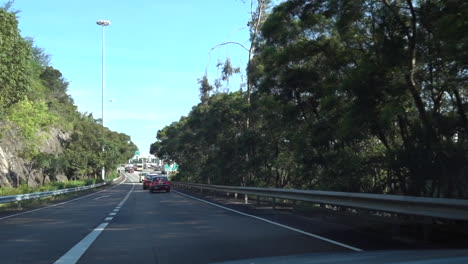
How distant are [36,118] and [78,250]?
32.6 m

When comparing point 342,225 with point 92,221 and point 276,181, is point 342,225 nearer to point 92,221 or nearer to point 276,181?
point 92,221

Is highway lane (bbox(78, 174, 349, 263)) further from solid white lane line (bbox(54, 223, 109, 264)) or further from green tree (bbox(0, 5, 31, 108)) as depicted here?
green tree (bbox(0, 5, 31, 108))

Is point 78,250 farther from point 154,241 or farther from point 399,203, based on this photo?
point 399,203

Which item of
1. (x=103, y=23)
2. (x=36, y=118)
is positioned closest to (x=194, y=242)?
(x=36, y=118)

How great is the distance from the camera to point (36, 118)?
39000 mm

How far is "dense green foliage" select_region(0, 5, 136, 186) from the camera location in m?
21.3

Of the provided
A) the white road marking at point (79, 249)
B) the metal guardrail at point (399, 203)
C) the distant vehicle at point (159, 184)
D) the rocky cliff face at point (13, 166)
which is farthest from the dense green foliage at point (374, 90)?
the rocky cliff face at point (13, 166)

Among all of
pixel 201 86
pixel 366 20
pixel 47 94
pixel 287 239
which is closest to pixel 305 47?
pixel 366 20

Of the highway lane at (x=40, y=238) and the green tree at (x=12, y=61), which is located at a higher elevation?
the green tree at (x=12, y=61)

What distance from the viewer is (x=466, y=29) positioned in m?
10.3

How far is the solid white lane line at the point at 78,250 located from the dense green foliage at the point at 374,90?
7.80 meters

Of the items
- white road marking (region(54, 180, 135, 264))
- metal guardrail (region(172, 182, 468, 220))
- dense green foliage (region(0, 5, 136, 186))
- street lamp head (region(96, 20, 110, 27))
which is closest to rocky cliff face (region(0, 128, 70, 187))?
dense green foliage (region(0, 5, 136, 186))

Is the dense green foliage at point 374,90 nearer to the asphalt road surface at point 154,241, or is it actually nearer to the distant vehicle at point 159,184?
the asphalt road surface at point 154,241

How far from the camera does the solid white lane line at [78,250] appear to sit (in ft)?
27.3
